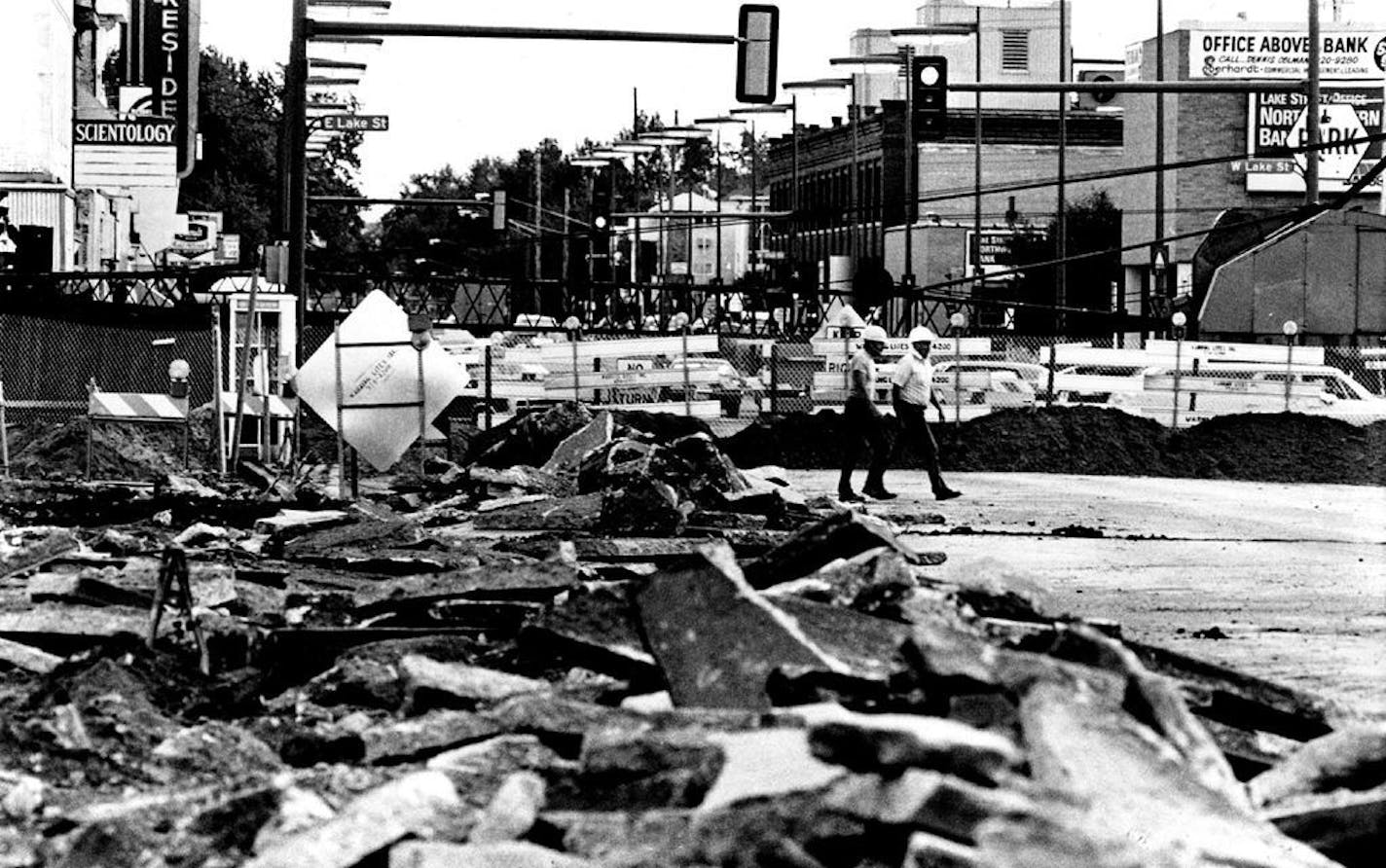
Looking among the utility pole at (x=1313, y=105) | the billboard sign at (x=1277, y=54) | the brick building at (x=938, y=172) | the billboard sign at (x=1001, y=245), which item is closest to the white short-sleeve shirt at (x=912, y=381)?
the utility pole at (x=1313, y=105)

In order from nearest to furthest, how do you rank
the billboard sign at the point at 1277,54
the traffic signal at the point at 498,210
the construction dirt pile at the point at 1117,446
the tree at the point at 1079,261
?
the construction dirt pile at the point at 1117,446, the traffic signal at the point at 498,210, the tree at the point at 1079,261, the billboard sign at the point at 1277,54

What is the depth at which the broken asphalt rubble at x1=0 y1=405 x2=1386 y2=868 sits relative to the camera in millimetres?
6734

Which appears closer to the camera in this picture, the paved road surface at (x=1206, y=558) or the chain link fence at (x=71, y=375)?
the paved road surface at (x=1206, y=558)

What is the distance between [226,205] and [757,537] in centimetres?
9220

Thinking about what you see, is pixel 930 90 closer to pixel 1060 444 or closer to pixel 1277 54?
pixel 1060 444

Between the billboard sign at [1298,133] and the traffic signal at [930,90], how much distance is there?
178 feet

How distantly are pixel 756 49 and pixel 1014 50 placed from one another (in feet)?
301

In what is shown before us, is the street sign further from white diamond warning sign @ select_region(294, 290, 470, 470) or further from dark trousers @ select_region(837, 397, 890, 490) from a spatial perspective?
white diamond warning sign @ select_region(294, 290, 470, 470)

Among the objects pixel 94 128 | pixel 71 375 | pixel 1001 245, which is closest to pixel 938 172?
pixel 1001 245

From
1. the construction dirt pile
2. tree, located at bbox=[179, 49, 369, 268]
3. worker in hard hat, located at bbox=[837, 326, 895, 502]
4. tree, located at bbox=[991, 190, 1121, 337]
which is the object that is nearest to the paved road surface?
worker in hard hat, located at bbox=[837, 326, 895, 502]

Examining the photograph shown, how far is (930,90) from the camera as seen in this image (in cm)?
3231

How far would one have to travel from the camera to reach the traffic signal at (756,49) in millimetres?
29781

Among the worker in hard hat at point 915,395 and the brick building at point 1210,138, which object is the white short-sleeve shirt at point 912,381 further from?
the brick building at point 1210,138

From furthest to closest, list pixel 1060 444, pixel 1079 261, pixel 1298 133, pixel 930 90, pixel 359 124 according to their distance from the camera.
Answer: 1. pixel 1079 261
2. pixel 1298 133
3. pixel 359 124
4. pixel 1060 444
5. pixel 930 90
